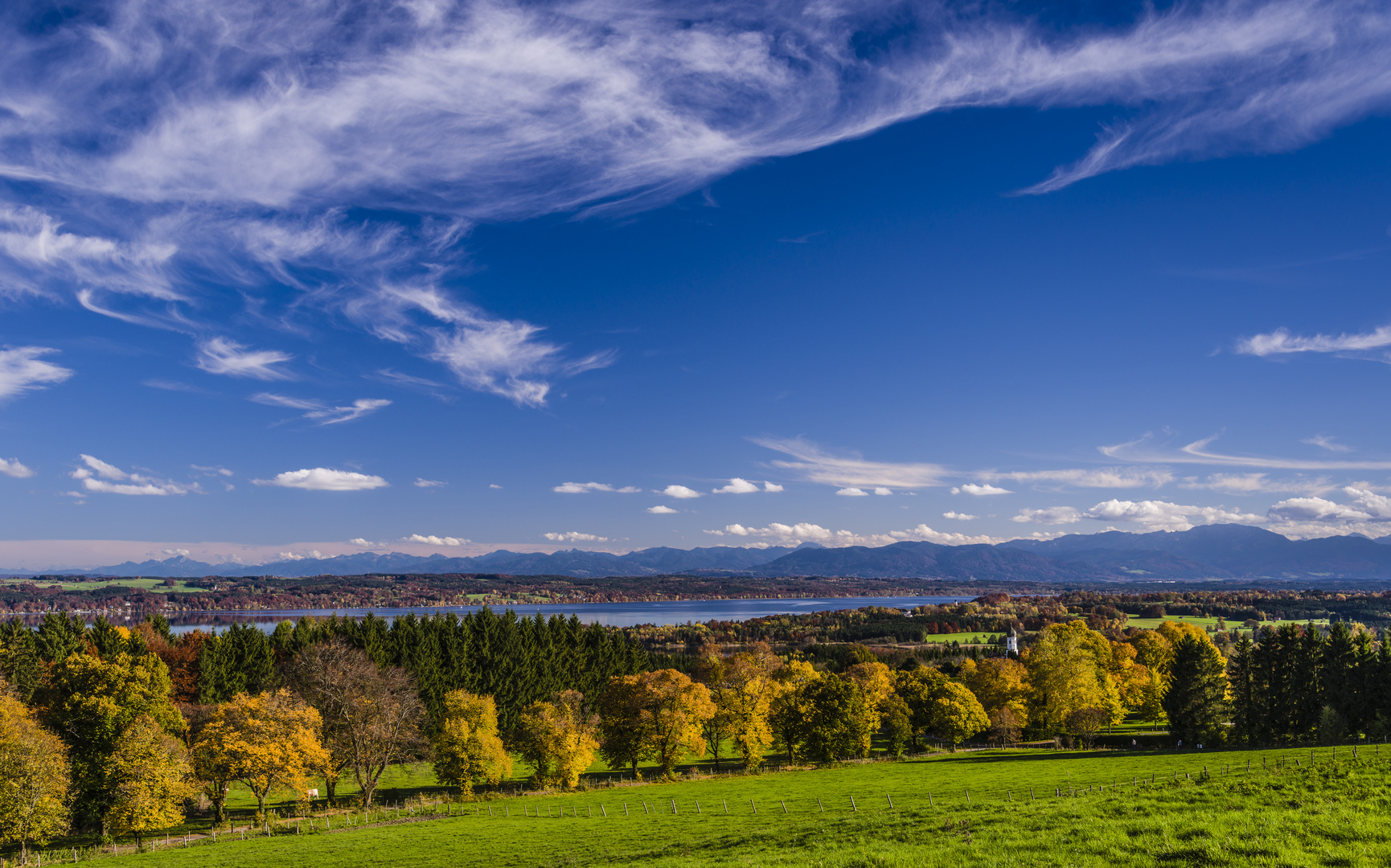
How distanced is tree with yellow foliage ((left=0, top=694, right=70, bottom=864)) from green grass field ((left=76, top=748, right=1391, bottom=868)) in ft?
24.2

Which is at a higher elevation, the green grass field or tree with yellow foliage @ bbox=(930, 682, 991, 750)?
the green grass field

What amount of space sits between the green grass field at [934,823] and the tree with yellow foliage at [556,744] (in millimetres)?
2658

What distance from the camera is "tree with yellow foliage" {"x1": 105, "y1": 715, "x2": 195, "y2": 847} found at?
42344mm

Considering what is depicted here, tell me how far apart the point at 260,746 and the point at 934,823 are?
151ft

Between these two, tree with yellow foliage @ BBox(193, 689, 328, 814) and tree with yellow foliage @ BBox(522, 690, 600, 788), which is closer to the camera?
tree with yellow foliage @ BBox(193, 689, 328, 814)

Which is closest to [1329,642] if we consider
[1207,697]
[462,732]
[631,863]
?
[1207,697]

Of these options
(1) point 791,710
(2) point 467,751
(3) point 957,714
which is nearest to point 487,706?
(2) point 467,751

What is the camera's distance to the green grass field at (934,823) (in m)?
15.2

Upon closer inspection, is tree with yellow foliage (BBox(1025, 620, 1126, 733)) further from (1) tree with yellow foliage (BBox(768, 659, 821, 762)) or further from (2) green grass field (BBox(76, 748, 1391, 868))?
(1) tree with yellow foliage (BBox(768, 659, 821, 762))

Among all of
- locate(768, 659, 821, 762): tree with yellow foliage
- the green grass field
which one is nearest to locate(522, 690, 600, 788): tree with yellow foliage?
the green grass field

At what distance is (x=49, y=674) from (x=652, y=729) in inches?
2058

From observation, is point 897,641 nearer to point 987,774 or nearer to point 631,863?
point 987,774

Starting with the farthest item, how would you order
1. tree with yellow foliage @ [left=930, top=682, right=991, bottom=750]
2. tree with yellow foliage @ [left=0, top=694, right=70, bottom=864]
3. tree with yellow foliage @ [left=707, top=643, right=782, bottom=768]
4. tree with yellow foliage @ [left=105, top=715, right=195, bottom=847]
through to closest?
tree with yellow foliage @ [left=930, top=682, right=991, bottom=750], tree with yellow foliage @ [left=707, top=643, right=782, bottom=768], tree with yellow foliage @ [left=105, top=715, right=195, bottom=847], tree with yellow foliage @ [left=0, top=694, right=70, bottom=864]

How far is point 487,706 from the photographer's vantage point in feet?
196
